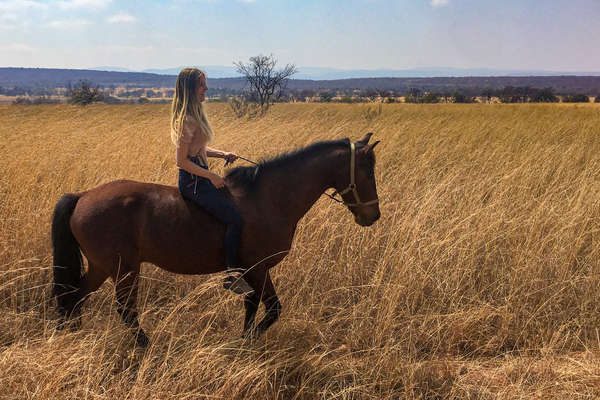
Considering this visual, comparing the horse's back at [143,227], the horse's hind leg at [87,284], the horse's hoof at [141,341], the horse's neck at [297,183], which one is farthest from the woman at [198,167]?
the horse's hind leg at [87,284]

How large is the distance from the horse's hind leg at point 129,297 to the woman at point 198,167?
680 millimetres

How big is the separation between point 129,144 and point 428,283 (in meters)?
7.20

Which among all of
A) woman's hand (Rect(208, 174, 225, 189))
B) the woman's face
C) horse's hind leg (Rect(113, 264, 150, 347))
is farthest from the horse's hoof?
the woman's face

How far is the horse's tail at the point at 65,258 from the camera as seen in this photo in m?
2.98

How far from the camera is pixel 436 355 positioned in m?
3.22

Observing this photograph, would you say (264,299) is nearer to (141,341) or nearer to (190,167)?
(141,341)

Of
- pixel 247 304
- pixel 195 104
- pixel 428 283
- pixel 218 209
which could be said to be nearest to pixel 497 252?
pixel 428 283

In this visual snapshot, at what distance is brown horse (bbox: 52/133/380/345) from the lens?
2889 mm

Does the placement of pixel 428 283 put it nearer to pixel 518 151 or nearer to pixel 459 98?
pixel 518 151

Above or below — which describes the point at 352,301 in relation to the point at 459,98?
below

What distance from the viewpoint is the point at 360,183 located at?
3070mm

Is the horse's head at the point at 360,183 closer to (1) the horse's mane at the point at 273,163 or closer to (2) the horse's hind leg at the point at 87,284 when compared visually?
(1) the horse's mane at the point at 273,163

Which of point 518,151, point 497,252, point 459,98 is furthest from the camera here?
point 459,98

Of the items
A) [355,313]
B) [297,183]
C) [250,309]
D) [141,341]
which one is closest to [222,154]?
[297,183]
